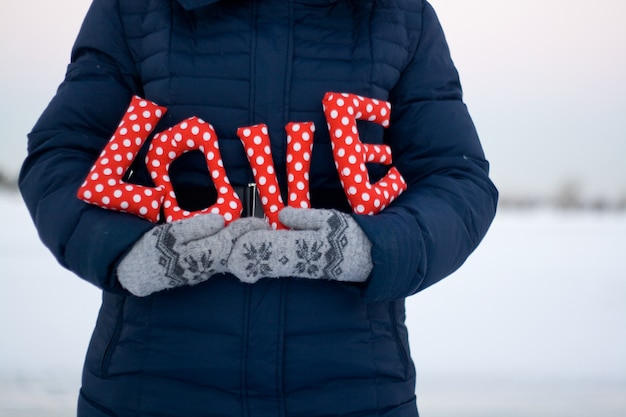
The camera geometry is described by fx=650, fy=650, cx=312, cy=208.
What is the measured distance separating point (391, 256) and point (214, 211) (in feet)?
0.71

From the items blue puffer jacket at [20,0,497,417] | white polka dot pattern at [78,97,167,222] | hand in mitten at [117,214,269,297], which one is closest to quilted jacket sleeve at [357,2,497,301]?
blue puffer jacket at [20,0,497,417]

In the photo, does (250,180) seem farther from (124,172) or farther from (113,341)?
(113,341)

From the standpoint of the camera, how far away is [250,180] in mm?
832

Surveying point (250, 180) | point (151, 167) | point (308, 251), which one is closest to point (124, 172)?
point (151, 167)

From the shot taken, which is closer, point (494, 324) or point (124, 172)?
point (124, 172)

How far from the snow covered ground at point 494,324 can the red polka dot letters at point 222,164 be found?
104cm

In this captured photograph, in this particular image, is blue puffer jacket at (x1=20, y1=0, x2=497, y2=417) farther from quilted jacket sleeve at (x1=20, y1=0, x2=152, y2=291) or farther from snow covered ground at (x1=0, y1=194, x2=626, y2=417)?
snow covered ground at (x1=0, y1=194, x2=626, y2=417)

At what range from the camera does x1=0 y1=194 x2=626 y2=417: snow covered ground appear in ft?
5.59

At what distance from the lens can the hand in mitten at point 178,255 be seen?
2.28ft

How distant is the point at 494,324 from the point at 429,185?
1.16m

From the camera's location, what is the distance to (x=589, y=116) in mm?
2004

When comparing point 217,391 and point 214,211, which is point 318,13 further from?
point 217,391

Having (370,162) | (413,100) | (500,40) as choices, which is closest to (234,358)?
(370,162)

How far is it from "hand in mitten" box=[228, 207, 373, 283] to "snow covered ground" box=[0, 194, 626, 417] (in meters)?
1.11
